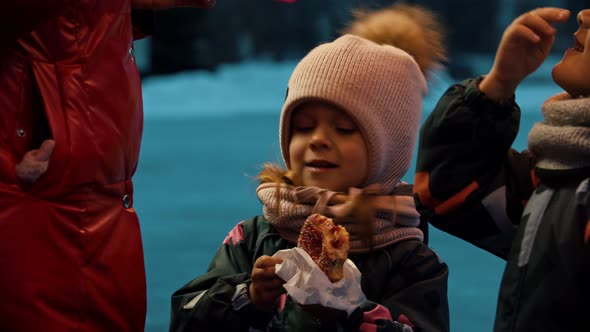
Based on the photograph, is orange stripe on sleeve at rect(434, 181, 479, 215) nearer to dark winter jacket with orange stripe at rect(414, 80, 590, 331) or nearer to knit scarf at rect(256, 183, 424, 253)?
dark winter jacket with orange stripe at rect(414, 80, 590, 331)

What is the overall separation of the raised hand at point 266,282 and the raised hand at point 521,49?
0.56 metres

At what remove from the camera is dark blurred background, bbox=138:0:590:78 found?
452 inches

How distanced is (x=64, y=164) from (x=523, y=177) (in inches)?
37.8

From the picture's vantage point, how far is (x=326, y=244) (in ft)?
6.44

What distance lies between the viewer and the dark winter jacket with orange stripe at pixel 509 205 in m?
1.82

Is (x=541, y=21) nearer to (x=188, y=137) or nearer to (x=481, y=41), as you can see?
(x=188, y=137)

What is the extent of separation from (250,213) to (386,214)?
428 cm

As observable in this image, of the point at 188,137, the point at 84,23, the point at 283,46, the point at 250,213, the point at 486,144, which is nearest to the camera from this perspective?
the point at 486,144

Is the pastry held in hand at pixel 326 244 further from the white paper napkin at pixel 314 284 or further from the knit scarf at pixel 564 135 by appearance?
the knit scarf at pixel 564 135

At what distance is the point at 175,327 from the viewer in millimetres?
2242

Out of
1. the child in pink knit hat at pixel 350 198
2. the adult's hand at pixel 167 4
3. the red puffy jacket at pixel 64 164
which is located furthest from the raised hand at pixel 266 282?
the adult's hand at pixel 167 4

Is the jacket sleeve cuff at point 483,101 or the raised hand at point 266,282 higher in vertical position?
the jacket sleeve cuff at point 483,101

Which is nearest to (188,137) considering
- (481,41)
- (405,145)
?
(481,41)

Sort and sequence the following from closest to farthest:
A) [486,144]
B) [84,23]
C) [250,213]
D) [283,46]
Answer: [486,144], [84,23], [250,213], [283,46]
